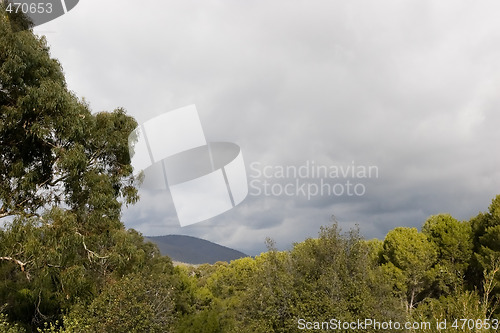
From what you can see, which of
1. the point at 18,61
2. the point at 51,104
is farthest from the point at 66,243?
the point at 18,61

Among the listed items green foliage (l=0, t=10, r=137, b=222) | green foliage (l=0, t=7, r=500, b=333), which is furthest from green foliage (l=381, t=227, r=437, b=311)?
green foliage (l=0, t=10, r=137, b=222)

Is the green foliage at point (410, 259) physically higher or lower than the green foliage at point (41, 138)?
lower

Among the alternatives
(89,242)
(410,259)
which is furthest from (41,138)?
(410,259)

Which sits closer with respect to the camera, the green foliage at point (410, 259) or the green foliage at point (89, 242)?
the green foliage at point (89, 242)

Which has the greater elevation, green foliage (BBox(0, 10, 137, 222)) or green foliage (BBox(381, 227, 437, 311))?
green foliage (BBox(0, 10, 137, 222))

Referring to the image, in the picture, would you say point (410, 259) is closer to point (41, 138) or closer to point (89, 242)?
point (89, 242)

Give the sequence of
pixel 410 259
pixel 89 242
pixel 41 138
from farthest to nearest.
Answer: pixel 410 259 < pixel 89 242 < pixel 41 138

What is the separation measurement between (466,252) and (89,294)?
34027 millimetres

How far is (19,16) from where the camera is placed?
15844 millimetres

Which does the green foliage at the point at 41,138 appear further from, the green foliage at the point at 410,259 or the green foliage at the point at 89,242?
the green foliage at the point at 410,259

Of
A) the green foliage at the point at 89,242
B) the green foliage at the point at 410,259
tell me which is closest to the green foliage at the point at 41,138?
the green foliage at the point at 89,242

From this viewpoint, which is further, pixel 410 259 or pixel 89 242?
pixel 410 259

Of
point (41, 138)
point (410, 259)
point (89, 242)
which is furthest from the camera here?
point (410, 259)

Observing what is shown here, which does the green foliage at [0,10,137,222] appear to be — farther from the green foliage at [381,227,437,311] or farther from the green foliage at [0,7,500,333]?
the green foliage at [381,227,437,311]
